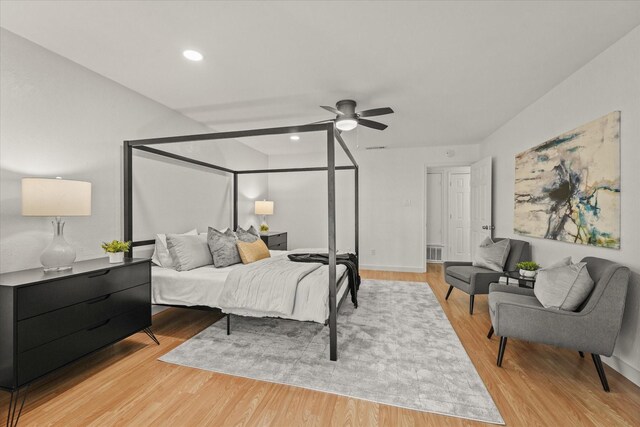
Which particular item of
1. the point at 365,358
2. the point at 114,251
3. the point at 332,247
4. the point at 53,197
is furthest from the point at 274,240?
the point at 53,197

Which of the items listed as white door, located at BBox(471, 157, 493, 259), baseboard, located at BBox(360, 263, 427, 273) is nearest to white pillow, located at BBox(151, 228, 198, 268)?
baseboard, located at BBox(360, 263, 427, 273)

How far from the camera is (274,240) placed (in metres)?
5.54

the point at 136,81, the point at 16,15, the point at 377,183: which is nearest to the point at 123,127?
the point at 136,81

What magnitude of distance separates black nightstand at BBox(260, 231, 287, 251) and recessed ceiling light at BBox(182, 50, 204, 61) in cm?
312

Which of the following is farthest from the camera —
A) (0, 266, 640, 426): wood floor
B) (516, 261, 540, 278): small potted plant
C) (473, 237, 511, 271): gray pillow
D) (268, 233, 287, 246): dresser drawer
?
(268, 233, 287, 246): dresser drawer

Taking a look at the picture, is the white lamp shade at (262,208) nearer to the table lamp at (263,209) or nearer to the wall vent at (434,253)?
the table lamp at (263,209)

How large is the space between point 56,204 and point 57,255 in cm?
39

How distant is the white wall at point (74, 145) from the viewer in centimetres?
221

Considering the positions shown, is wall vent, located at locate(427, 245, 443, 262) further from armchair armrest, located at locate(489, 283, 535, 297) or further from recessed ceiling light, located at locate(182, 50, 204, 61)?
recessed ceiling light, located at locate(182, 50, 204, 61)

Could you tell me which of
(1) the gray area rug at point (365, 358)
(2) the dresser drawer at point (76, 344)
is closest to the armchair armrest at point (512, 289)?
(1) the gray area rug at point (365, 358)

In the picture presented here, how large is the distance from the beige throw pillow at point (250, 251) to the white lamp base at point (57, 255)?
160cm

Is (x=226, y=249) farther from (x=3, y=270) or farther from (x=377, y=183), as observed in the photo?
(x=377, y=183)

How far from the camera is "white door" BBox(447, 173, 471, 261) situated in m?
7.06

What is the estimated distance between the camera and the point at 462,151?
580cm
